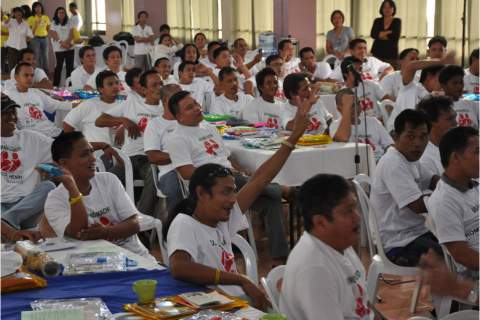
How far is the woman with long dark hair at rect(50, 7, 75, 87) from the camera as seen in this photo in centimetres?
1438

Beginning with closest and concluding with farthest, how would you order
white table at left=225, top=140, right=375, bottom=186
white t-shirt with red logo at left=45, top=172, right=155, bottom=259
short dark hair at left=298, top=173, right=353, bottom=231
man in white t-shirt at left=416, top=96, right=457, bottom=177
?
short dark hair at left=298, top=173, right=353, bottom=231 < white t-shirt with red logo at left=45, top=172, right=155, bottom=259 < man in white t-shirt at left=416, top=96, right=457, bottom=177 < white table at left=225, top=140, right=375, bottom=186

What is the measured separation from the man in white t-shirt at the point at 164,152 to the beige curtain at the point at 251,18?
7343 millimetres

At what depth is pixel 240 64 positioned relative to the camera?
905 centimetres

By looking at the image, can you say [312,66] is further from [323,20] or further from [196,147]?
Result: [196,147]

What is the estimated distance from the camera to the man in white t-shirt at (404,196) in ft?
12.6

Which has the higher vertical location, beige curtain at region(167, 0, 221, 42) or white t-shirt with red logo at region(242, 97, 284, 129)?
beige curtain at region(167, 0, 221, 42)

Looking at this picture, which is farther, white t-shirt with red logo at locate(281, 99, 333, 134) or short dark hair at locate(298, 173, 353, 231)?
white t-shirt with red logo at locate(281, 99, 333, 134)

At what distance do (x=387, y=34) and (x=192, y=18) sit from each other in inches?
259

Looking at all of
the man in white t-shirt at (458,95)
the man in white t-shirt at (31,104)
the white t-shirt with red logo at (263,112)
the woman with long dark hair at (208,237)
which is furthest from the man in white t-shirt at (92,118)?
the woman with long dark hair at (208,237)

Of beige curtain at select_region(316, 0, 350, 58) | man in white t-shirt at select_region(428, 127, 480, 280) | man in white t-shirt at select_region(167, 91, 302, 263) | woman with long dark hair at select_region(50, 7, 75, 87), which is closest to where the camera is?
man in white t-shirt at select_region(428, 127, 480, 280)

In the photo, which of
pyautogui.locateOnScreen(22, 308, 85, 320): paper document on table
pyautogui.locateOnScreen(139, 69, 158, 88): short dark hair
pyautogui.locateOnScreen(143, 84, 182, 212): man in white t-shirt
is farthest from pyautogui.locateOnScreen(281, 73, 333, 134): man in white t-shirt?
pyautogui.locateOnScreen(22, 308, 85, 320): paper document on table

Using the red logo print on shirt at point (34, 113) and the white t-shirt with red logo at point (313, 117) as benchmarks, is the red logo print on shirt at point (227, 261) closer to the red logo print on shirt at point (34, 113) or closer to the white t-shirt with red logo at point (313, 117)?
the white t-shirt with red logo at point (313, 117)

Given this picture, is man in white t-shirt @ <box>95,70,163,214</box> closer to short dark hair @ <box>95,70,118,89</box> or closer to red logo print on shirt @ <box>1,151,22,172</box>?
short dark hair @ <box>95,70,118,89</box>

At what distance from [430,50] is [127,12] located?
10347 mm
